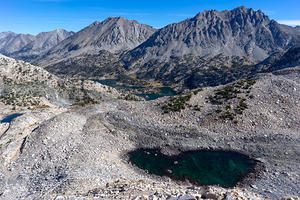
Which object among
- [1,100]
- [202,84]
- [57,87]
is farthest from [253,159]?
[202,84]

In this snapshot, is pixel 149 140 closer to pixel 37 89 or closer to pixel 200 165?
pixel 200 165

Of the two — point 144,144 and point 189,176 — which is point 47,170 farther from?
point 189,176

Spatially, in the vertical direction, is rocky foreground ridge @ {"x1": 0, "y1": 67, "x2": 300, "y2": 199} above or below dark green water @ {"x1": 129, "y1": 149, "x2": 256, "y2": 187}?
above

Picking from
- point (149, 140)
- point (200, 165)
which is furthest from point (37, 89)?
point (200, 165)

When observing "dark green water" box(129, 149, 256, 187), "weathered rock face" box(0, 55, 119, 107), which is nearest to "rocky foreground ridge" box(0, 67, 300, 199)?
"dark green water" box(129, 149, 256, 187)

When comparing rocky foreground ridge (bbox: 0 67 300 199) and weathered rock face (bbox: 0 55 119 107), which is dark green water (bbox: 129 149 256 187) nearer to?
rocky foreground ridge (bbox: 0 67 300 199)

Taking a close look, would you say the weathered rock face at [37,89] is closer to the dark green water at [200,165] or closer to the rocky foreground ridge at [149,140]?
the rocky foreground ridge at [149,140]
